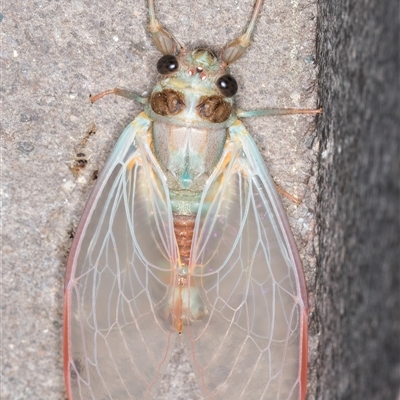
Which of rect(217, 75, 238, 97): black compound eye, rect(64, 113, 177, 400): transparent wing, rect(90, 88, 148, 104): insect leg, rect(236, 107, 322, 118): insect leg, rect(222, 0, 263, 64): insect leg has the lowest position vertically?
rect(64, 113, 177, 400): transparent wing

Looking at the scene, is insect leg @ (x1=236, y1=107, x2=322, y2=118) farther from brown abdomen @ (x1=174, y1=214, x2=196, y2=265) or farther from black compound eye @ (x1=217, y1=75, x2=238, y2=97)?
brown abdomen @ (x1=174, y1=214, x2=196, y2=265)

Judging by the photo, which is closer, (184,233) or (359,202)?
(359,202)

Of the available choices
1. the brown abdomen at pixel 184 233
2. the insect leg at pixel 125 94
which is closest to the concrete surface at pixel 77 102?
the insect leg at pixel 125 94

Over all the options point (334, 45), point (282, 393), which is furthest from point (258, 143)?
point (282, 393)

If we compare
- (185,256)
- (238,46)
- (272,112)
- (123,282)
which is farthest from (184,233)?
(238,46)

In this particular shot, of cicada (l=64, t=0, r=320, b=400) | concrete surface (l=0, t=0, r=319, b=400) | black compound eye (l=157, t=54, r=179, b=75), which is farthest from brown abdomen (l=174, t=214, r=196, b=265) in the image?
black compound eye (l=157, t=54, r=179, b=75)

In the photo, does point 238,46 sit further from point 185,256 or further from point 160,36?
point 185,256

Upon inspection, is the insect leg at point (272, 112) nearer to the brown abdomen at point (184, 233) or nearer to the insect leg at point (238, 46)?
the insect leg at point (238, 46)

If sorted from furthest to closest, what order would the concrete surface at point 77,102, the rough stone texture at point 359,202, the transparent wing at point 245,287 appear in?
the concrete surface at point 77,102, the transparent wing at point 245,287, the rough stone texture at point 359,202
